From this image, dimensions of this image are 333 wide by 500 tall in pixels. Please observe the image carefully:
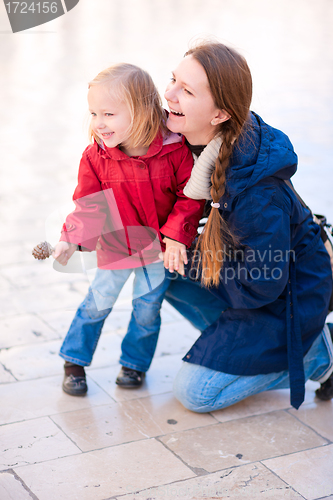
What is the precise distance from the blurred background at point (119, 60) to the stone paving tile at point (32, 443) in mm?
1143

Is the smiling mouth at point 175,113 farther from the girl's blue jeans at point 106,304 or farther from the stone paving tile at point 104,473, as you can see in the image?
the stone paving tile at point 104,473

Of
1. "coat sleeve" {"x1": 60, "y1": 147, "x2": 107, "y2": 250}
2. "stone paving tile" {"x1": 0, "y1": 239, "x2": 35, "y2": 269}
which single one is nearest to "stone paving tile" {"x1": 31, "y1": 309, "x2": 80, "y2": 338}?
"stone paving tile" {"x1": 0, "y1": 239, "x2": 35, "y2": 269}

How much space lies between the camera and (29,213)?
402cm

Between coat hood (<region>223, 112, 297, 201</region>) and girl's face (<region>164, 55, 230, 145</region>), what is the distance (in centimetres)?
12

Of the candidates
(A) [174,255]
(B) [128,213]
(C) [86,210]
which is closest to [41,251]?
(C) [86,210]

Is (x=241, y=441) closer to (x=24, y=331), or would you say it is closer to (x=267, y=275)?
(x=267, y=275)

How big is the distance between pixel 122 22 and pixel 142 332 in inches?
479

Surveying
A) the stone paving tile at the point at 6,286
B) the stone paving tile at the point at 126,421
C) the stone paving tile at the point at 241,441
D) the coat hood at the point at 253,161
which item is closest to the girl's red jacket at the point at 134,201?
the coat hood at the point at 253,161

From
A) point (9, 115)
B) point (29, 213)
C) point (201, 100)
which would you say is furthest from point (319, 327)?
point (9, 115)

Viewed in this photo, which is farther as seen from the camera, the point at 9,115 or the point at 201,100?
the point at 9,115

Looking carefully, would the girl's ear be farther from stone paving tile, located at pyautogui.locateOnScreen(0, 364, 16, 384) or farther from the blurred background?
stone paving tile, located at pyautogui.locateOnScreen(0, 364, 16, 384)

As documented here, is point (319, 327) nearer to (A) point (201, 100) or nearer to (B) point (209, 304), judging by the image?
(B) point (209, 304)

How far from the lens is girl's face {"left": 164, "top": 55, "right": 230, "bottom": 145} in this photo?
1864mm

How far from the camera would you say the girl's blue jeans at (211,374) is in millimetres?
2143
